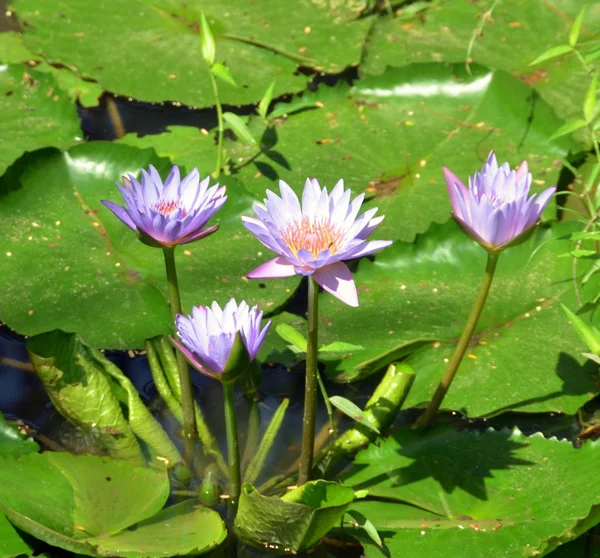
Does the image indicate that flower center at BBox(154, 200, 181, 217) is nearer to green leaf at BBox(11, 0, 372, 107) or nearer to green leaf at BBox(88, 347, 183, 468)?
green leaf at BBox(88, 347, 183, 468)

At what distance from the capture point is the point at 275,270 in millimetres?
1616

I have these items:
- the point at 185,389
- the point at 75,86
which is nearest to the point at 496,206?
the point at 185,389

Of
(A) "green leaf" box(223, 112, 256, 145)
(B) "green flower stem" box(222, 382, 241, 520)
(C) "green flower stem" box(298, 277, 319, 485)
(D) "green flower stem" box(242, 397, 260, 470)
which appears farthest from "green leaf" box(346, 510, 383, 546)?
(A) "green leaf" box(223, 112, 256, 145)

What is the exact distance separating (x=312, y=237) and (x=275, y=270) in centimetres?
11

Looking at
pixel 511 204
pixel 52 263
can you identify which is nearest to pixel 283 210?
pixel 511 204

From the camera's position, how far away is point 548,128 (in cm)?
290

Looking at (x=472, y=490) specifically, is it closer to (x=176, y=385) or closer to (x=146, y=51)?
(x=176, y=385)

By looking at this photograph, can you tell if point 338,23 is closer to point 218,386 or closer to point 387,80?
point 387,80

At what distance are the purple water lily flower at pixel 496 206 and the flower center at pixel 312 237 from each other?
0.85ft

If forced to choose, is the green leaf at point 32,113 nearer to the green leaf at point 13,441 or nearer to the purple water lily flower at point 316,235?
Answer: the green leaf at point 13,441

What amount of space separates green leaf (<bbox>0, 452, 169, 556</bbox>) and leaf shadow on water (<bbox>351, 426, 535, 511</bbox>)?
0.53 metres

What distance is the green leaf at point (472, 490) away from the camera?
1818mm

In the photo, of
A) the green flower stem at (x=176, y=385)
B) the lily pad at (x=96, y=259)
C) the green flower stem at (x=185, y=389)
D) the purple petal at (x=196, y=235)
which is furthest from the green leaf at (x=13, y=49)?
the purple petal at (x=196, y=235)

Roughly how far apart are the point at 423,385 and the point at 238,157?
3.80ft
